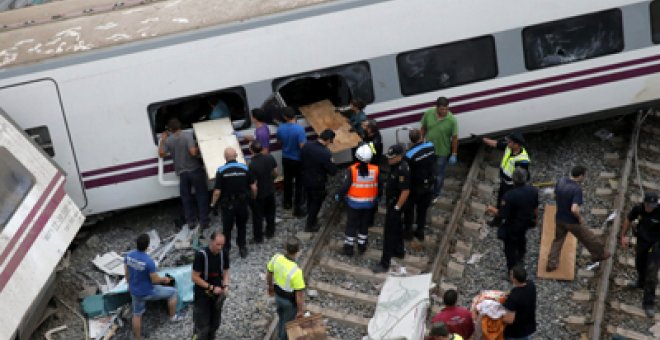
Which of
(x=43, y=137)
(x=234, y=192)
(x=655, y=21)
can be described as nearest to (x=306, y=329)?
(x=234, y=192)

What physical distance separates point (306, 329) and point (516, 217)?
296 centimetres

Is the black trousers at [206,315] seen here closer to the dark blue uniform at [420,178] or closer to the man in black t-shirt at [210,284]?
the man in black t-shirt at [210,284]

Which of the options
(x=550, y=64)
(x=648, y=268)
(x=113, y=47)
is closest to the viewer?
(x=648, y=268)

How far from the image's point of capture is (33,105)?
1253cm

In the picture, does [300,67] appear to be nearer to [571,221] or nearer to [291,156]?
[291,156]

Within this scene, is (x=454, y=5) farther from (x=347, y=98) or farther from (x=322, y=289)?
Result: (x=322, y=289)

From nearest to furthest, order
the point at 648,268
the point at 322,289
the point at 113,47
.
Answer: the point at 648,268 < the point at 322,289 < the point at 113,47

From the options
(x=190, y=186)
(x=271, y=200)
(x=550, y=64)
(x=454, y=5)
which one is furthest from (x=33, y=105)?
(x=550, y=64)

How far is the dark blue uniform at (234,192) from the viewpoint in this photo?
1180 centimetres

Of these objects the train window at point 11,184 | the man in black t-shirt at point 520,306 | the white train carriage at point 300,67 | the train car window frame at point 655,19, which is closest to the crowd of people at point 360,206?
the man in black t-shirt at point 520,306

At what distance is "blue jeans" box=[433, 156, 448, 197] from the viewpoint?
42.5ft

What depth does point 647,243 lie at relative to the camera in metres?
10.8

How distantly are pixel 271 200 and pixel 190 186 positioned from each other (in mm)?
1298

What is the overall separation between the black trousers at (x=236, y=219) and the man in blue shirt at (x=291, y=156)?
44.4 inches
